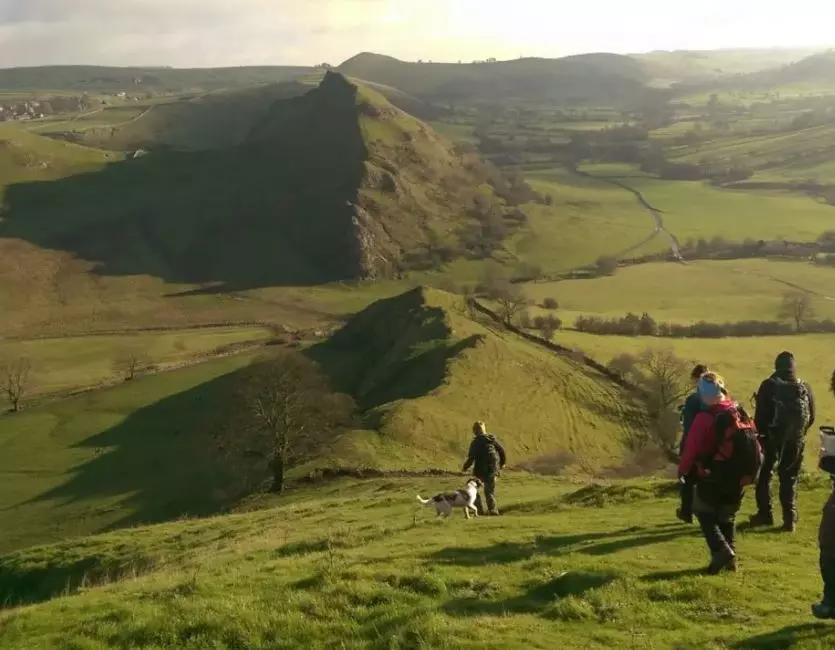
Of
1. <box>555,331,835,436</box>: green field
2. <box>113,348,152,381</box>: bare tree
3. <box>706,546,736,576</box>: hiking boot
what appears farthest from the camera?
<box>113,348,152,381</box>: bare tree

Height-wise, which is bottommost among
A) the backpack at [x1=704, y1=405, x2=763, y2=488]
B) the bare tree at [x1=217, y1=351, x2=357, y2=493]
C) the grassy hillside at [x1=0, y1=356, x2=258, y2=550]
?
the grassy hillside at [x1=0, y1=356, x2=258, y2=550]

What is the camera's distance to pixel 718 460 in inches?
481

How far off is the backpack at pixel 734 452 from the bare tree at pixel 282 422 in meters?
34.8

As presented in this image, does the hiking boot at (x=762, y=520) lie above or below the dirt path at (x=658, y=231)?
below

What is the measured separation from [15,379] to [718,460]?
89637mm

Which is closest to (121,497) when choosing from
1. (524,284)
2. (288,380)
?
(288,380)

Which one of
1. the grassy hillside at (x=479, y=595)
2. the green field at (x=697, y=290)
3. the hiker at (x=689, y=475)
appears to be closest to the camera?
the grassy hillside at (x=479, y=595)

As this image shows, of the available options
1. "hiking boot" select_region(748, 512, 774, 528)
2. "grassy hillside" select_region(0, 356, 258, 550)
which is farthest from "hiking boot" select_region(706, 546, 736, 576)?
"grassy hillside" select_region(0, 356, 258, 550)

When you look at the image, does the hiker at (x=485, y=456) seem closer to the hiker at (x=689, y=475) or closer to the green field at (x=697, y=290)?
the hiker at (x=689, y=475)

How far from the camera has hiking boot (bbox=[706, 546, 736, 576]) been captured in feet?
42.7

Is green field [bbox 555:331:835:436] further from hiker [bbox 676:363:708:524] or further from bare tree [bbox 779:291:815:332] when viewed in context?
hiker [bbox 676:363:708:524]

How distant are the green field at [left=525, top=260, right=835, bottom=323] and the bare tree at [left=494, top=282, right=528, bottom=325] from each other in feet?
17.6

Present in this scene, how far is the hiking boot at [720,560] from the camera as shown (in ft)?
42.7

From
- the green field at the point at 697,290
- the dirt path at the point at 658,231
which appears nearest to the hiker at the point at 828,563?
the green field at the point at 697,290
